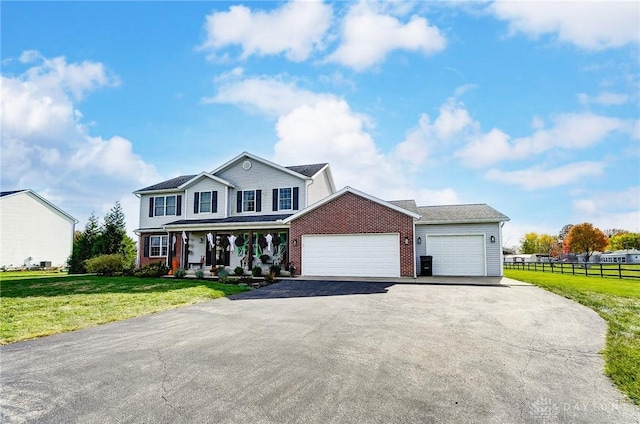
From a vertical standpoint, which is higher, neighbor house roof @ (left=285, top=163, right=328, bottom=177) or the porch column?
neighbor house roof @ (left=285, top=163, right=328, bottom=177)

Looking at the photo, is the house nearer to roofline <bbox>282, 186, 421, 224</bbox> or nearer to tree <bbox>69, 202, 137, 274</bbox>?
roofline <bbox>282, 186, 421, 224</bbox>

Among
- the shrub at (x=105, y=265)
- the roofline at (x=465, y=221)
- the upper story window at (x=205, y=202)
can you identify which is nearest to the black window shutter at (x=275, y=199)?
the upper story window at (x=205, y=202)

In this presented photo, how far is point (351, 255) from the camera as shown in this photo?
17.6 metres

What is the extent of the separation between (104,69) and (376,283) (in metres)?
15.0

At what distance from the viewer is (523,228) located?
90.6 meters

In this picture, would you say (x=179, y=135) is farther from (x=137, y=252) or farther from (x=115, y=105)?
(x=137, y=252)

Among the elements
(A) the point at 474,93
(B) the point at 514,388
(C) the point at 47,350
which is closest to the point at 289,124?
(A) the point at 474,93

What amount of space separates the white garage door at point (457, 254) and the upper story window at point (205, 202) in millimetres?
13448

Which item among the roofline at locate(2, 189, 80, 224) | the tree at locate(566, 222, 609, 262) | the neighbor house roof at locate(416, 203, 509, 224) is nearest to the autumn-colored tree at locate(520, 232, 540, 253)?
the tree at locate(566, 222, 609, 262)

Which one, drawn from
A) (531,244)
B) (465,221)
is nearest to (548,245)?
(531,244)

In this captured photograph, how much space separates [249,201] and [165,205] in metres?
6.49

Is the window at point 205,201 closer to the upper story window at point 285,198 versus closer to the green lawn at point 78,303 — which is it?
the upper story window at point 285,198

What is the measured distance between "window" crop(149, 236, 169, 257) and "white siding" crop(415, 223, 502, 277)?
16.5m

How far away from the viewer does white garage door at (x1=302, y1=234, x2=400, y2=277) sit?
669 inches
